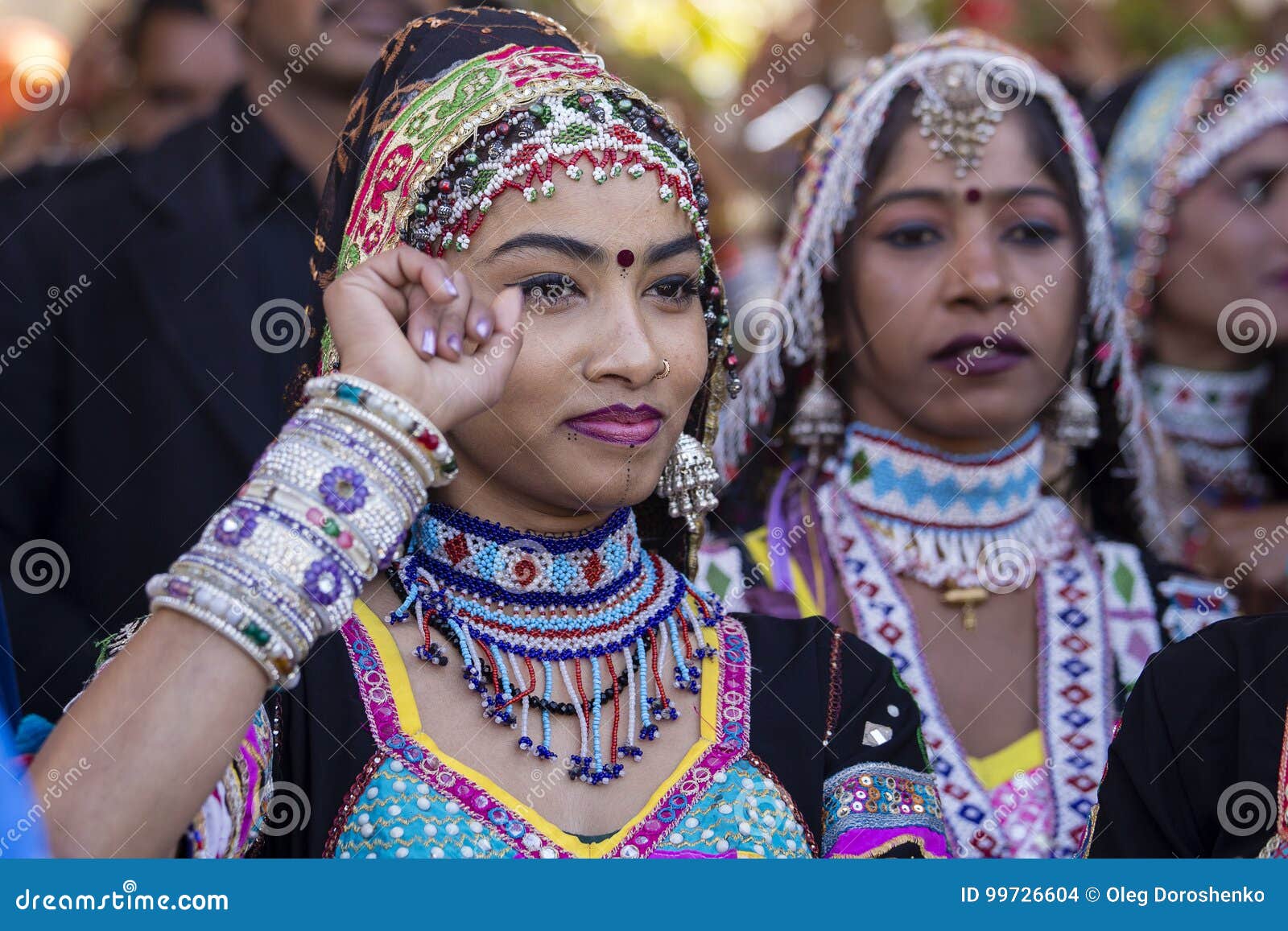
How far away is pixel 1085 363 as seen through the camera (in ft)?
13.4

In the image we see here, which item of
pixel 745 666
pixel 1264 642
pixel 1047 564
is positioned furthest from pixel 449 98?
pixel 1047 564

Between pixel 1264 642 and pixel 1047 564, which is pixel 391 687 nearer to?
pixel 1264 642

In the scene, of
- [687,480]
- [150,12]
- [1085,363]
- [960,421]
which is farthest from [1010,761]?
[150,12]

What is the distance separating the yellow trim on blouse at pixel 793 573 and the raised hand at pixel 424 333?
1630 millimetres

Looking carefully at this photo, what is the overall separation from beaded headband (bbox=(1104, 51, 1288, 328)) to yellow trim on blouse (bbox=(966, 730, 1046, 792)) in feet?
6.16

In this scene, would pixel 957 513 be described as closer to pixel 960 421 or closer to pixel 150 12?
pixel 960 421

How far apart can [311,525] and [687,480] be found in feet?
2.94

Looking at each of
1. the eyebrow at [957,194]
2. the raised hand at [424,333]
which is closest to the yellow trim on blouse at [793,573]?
the eyebrow at [957,194]

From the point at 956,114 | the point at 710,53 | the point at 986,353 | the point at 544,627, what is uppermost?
the point at 710,53

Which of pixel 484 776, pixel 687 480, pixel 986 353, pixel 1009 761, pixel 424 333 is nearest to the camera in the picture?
pixel 424 333

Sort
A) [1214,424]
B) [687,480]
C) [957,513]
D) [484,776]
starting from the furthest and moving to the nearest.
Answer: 1. [1214,424]
2. [957,513]
3. [687,480]
4. [484,776]

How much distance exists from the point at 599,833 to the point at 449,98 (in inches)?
44.0

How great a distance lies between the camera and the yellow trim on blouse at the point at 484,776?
7.45 ft

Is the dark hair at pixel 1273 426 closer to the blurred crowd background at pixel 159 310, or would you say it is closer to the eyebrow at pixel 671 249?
the blurred crowd background at pixel 159 310
